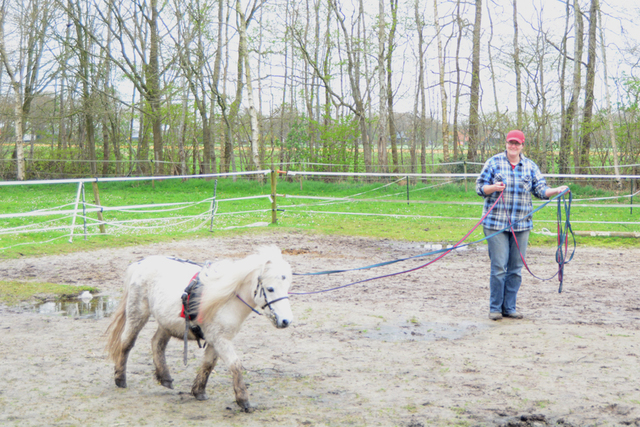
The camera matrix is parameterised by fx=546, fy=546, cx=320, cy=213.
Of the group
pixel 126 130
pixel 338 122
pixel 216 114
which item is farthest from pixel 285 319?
pixel 126 130

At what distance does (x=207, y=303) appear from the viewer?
329cm

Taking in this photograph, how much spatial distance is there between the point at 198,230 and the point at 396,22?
1381 centimetres

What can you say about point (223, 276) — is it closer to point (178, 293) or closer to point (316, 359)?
point (178, 293)

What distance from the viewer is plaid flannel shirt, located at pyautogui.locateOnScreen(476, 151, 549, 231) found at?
522 centimetres

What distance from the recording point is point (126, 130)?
32219 millimetres

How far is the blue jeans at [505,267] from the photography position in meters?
5.23

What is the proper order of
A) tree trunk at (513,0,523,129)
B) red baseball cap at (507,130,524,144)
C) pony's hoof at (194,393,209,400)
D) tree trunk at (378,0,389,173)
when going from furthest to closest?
tree trunk at (513,0,523,129) → tree trunk at (378,0,389,173) → red baseball cap at (507,130,524,144) → pony's hoof at (194,393,209,400)

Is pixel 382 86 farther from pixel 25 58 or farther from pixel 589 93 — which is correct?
pixel 25 58

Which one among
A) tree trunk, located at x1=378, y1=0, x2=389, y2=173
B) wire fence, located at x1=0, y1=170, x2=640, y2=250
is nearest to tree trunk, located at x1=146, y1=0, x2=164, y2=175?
wire fence, located at x1=0, y1=170, x2=640, y2=250

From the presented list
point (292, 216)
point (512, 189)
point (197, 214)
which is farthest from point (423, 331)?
point (197, 214)

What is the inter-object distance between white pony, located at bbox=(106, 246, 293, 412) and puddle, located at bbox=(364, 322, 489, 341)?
5.97 ft

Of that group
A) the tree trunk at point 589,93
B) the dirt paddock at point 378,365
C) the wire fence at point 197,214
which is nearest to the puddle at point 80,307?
the dirt paddock at point 378,365

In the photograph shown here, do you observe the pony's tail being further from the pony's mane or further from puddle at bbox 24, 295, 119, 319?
puddle at bbox 24, 295, 119, 319

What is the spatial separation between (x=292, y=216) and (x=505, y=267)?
9255 millimetres
